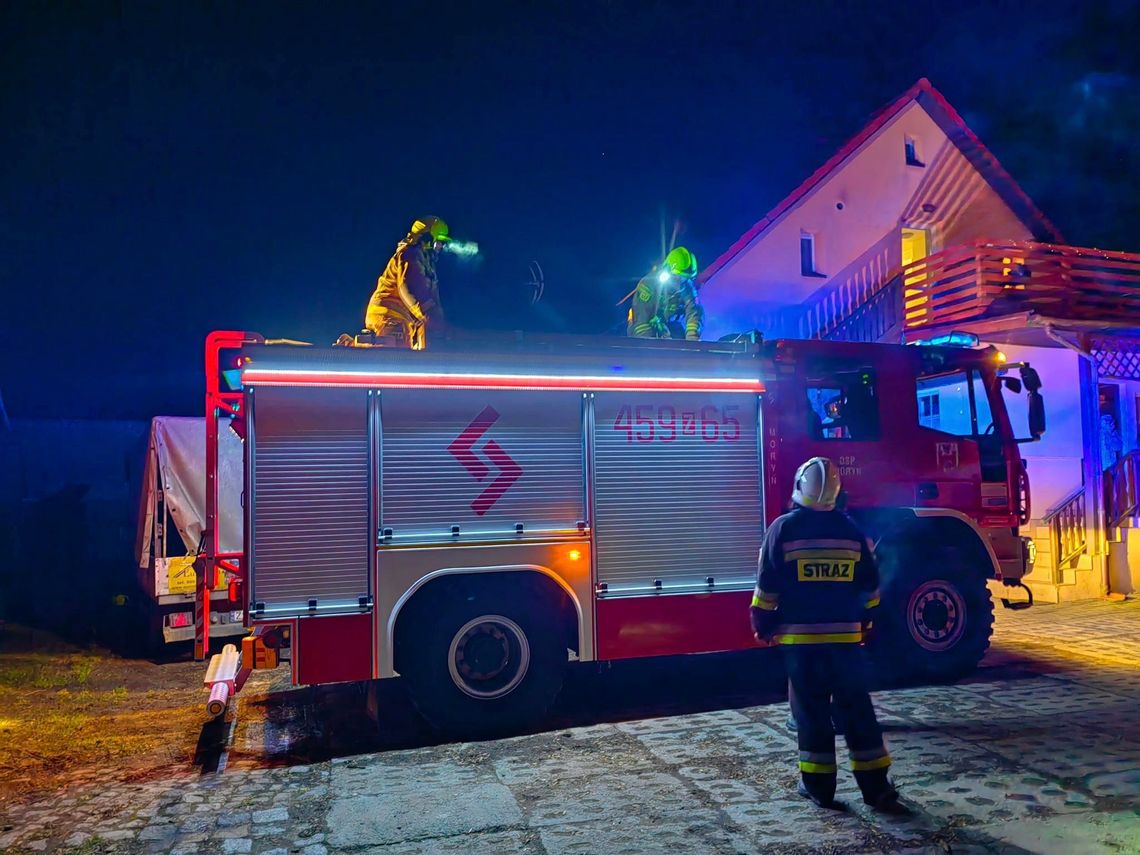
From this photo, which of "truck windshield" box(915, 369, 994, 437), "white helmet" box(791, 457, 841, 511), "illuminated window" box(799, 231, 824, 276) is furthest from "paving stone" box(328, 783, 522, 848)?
"illuminated window" box(799, 231, 824, 276)

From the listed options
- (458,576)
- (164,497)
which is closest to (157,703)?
(164,497)

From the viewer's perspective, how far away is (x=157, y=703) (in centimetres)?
697

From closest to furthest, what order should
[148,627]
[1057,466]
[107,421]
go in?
[148,627] → [1057,466] → [107,421]

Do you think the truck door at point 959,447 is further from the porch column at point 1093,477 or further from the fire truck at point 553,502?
the porch column at point 1093,477

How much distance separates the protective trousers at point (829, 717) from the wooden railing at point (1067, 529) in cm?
872

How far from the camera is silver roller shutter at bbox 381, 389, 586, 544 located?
5.64 metres

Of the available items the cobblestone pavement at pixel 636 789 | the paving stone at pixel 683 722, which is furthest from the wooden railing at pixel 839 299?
the paving stone at pixel 683 722

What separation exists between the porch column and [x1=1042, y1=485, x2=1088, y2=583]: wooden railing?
8 cm

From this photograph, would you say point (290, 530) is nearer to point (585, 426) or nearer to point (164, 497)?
point (585, 426)

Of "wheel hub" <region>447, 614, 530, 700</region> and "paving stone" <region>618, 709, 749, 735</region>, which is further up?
"wheel hub" <region>447, 614, 530, 700</region>

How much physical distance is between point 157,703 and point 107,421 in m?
12.3

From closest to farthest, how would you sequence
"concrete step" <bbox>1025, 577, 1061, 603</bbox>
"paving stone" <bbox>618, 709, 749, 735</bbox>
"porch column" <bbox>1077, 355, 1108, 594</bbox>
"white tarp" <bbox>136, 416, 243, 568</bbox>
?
1. "paving stone" <bbox>618, 709, 749, 735</bbox>
2. "white tarp" <bbox>136, 416, 243, 568</bbox>
3. "concrete step" <bbox>1025, 577, 1061, 603</bbox>
4. "porch column" <bbox>1077, 355, 1108, 594</bbox>

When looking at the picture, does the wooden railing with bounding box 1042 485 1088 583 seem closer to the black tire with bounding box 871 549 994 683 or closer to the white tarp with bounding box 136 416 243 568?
the black tire with bounding box 871 549 994 683

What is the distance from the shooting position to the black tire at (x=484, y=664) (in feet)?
18.2
